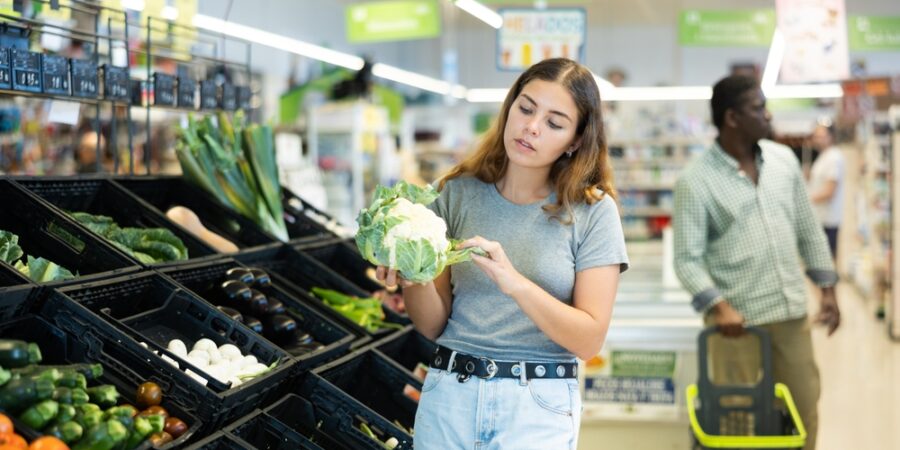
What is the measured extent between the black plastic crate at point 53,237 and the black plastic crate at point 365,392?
613 mm

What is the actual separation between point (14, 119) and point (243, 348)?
531cm

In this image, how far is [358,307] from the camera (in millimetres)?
3553

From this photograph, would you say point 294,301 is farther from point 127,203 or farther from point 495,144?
point 495,144

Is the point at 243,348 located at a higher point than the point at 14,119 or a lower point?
lower

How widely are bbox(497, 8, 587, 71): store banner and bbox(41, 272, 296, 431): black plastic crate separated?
5447 millimetres

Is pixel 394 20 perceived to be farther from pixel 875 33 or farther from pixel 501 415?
pixel 501 415

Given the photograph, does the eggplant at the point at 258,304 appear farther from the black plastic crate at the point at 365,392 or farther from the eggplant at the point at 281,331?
the black plastic crate at the point at 365,392

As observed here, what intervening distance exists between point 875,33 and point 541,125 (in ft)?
41.0

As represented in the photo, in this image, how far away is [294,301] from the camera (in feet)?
10.4

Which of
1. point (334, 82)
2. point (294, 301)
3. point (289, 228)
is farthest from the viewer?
point (334, 82)

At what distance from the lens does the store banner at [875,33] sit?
1302 cm

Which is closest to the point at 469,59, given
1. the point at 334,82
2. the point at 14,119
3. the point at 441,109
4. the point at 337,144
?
the point at 441,109

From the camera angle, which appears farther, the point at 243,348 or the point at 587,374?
the point at 587,374

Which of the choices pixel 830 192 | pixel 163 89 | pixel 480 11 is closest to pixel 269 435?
pixel 163 89
